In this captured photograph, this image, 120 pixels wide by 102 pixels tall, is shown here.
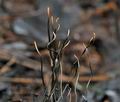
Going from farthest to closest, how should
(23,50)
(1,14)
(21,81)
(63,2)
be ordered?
(63,2) < (1,14) < (23,50) < (21,81)

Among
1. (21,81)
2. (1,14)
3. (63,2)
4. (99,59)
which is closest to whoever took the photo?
(21,81)

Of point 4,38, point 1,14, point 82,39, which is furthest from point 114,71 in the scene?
point 1,14

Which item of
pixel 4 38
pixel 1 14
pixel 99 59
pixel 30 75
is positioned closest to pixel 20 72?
pixel 30 75

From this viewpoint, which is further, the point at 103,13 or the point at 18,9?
the point at 103,13

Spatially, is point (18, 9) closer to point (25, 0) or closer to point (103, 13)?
point (25, 0)

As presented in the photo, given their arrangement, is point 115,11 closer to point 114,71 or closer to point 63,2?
point 63,2

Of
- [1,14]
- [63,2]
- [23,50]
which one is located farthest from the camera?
[63,2]
